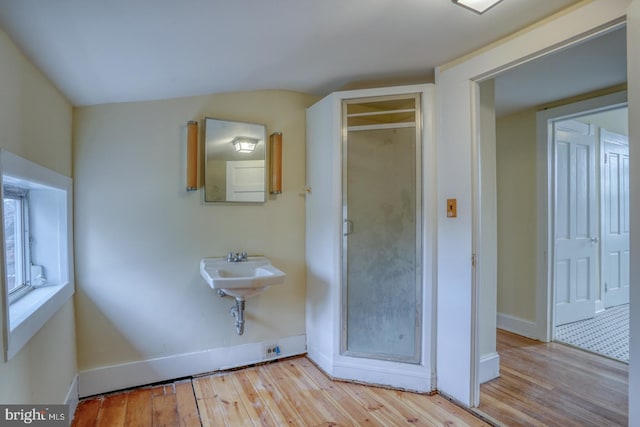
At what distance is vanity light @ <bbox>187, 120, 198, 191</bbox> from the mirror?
0.09 metres

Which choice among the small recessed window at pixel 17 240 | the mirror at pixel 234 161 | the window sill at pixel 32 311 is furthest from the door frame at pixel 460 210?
the small recessed window at pixel 17 240

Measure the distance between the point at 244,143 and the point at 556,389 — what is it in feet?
9.56

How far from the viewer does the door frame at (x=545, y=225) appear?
3131 millimetres

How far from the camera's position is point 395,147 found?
2393 millimetres

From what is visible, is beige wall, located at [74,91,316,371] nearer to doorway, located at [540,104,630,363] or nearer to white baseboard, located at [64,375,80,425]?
white baseboard, located at [64,375,80,425]

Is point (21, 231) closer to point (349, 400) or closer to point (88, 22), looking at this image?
point (88, 22)

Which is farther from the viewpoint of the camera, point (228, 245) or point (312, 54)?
point (228, 245)

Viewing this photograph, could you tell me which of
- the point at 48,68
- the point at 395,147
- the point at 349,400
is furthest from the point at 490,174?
the point at 48,68

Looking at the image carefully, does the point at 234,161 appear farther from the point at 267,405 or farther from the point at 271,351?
the point at 267,405

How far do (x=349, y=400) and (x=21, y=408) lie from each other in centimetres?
169

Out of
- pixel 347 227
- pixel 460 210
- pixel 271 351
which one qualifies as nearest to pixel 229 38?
pixel 347 227

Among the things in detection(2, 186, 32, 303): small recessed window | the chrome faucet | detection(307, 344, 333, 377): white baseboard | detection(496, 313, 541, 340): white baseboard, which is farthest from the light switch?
detection(2, 186, 32, 303): small recessed window

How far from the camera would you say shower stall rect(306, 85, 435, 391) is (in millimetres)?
2307

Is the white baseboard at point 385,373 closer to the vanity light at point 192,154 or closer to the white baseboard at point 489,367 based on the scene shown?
the white baseboard at point 489,367
